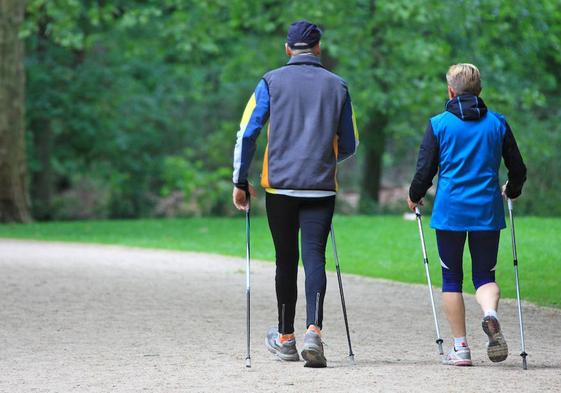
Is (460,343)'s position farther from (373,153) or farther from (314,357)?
(373,153)

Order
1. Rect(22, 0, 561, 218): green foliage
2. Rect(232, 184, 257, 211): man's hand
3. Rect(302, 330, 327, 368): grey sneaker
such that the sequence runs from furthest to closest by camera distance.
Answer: Rect(22, 0, 561, 218): green foliage < Rect(232, 184, 257, 211): man's hand < Rect(302, 330, 327, 368): grey sneaker

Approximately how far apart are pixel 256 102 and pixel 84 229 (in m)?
16.7

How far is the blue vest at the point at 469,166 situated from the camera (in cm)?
737

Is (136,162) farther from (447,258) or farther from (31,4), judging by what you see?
(447,258)

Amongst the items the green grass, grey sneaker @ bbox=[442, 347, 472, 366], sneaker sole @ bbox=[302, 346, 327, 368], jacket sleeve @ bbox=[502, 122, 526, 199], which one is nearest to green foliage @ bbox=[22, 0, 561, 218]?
the green grass

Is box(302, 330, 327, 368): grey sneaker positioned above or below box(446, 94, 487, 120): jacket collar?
below

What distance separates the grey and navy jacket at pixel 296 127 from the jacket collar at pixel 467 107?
64cm

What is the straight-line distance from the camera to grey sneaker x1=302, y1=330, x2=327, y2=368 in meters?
7.22

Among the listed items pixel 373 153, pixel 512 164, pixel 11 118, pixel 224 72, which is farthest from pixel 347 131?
pixel 373 153

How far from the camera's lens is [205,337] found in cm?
881

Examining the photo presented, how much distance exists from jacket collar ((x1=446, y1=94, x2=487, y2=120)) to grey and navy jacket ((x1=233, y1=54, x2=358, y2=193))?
64 cm

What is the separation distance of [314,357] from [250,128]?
135 cm

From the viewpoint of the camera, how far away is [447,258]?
7.50m

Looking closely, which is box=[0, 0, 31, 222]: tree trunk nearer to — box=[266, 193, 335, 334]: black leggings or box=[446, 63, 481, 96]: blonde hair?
box=[266, 193, 335, 334]: black leggings
